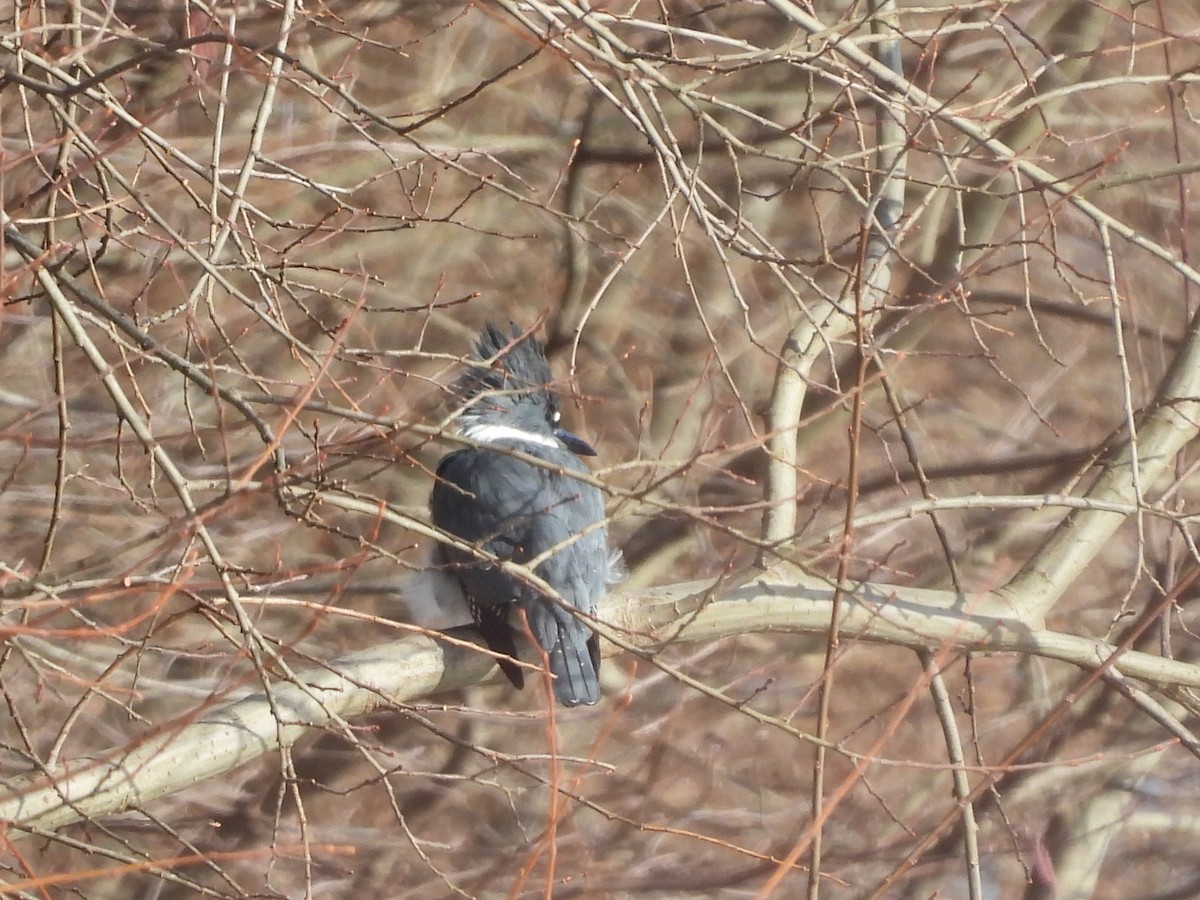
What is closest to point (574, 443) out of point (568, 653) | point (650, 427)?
point (568, 653)

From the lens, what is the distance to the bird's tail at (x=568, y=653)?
11.3 ft

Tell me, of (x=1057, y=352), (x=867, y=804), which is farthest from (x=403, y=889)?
(x=1057, y=352)

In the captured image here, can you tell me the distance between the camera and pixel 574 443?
423cm

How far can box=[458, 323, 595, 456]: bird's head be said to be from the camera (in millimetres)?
3957

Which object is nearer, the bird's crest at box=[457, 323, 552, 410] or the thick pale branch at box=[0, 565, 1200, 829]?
the thick pale branch at box=[0, 565, 1200, 829]

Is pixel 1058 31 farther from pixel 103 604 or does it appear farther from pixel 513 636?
pixel 103 604

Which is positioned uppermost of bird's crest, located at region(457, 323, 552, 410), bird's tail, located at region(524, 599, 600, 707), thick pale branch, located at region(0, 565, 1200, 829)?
bird's crest, located at region(457, 323, 552, 410)

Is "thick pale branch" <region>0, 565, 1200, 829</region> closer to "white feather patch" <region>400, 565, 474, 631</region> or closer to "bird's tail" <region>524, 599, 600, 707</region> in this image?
"bird's tail" <region>524, 599, 600, 707</region>

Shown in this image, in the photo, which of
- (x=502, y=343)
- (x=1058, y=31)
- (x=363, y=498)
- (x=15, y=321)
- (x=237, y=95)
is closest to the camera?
(x=363, y=498)

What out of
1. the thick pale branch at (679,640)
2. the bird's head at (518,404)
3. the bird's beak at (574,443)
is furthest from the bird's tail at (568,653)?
the bird's beak at (574,443)

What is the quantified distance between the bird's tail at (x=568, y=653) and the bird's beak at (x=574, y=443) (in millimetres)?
781

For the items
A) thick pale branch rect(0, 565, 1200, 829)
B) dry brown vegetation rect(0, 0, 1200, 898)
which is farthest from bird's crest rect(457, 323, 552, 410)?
thick pale branch rect(0, 565, 1200, 829)

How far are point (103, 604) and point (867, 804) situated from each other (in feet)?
11.1

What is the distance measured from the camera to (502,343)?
4.03 metres
